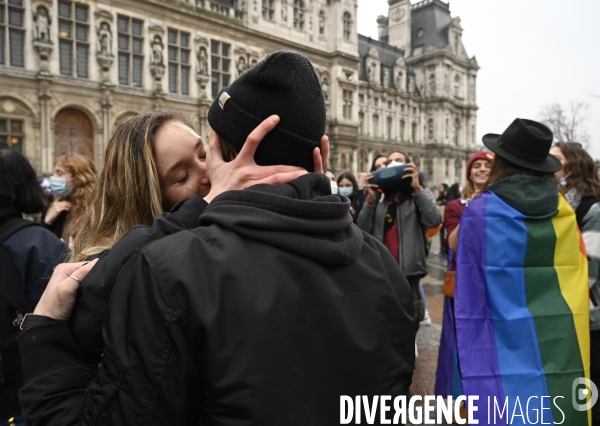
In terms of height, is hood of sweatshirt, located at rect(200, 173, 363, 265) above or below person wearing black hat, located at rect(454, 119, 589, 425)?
above

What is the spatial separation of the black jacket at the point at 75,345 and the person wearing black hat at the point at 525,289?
8.16 feet

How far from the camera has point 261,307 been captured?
1015 millimetres

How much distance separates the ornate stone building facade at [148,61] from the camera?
1595 centimetres

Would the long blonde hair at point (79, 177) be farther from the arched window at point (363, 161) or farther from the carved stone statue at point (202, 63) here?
the arched window at point (363, 161)

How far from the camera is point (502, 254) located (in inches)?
118

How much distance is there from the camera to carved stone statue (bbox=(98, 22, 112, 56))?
57.2ft

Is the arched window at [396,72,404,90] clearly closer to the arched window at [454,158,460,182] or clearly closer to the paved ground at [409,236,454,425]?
the arched window at [454,158,460,182]

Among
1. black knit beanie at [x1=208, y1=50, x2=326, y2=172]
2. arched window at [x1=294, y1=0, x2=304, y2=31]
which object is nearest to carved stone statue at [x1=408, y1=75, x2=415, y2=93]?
arched window at [x1=294, y1=0, x2=304, y2=31]

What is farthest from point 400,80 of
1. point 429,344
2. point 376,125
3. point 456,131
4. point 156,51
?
point 429,344

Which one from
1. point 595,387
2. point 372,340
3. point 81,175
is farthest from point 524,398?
point 81,175

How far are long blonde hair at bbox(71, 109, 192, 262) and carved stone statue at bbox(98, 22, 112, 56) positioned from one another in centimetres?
1838

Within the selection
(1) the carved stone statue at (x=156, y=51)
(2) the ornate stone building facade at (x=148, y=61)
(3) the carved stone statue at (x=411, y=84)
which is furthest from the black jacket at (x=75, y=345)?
(3) the carved stone statue at (x=411, y=84)

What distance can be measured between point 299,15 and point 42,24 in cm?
1434

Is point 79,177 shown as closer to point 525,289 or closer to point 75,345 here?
point 75,345
